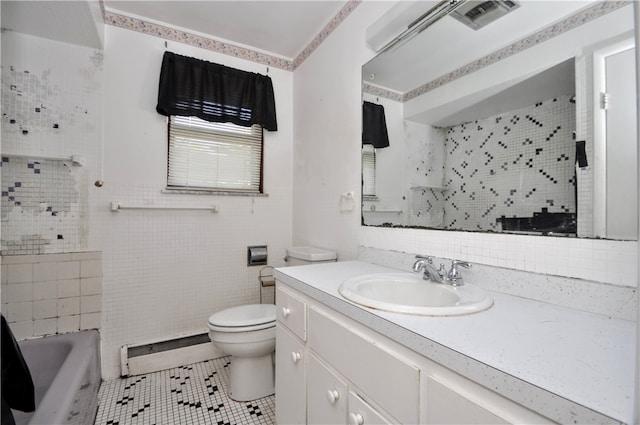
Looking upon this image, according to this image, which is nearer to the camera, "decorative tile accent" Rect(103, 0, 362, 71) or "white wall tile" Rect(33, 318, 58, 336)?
"white wall tile" Rect(33, 318, 58, 336)

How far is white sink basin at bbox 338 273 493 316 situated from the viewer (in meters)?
0.82

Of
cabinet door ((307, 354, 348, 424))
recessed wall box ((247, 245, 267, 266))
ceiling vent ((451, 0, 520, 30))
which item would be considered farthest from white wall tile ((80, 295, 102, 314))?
ceiling vent ((451, 0, 520, 30))

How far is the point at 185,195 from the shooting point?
2160mm

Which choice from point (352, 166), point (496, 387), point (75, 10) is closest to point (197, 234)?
point (352, 166)

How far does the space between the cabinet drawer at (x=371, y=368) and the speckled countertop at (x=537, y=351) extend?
0.06 m

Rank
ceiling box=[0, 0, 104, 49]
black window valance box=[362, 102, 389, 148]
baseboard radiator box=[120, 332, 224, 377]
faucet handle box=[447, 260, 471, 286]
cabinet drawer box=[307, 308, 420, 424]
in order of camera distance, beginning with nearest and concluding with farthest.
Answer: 1. cabinet drawer box=[307, 308, 420, 424]
2. faucet handle box=[447, 260, 471, 286]
3. ceiling box=[0, 0, 104, 49]
4. black window valance box=[362, 102, 389, 148]
5. baseboard radiator box=[120, 332, 224, 377]

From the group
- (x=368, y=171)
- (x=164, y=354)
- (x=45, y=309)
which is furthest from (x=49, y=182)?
(x=368, y=171)

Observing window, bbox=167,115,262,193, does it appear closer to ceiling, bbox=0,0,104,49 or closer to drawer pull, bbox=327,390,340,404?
ceiling, bbox=0,0,104,49

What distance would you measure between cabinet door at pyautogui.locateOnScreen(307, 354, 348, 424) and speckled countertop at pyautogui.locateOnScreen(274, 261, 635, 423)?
255 mm

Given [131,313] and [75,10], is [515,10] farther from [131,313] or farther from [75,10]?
[131,313]

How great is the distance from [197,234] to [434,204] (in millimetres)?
1660

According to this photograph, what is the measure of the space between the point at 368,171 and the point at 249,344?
118cm

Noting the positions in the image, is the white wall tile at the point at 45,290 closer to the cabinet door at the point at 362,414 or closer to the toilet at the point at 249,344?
the toilet at the point at 249,344

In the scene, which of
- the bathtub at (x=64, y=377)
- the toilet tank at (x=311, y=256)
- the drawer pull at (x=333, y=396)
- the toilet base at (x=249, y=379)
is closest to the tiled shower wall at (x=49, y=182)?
the bathtub at (x=64, y=377)
